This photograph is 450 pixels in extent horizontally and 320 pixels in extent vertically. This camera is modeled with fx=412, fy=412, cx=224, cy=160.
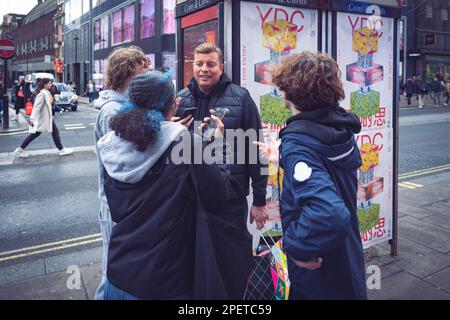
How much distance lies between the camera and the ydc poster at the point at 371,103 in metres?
3.86

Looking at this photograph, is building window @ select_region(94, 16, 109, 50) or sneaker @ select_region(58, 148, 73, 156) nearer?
sneaker @ select_region(58, 148, 73, 156)

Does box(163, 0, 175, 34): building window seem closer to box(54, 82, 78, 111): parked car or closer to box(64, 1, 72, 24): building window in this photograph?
box(54, 82, 78, 111): parked car

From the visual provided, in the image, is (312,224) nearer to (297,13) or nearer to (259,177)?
(259,177)

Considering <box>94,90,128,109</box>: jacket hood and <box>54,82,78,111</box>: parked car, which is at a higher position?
<box>54,82,78,111</box>: parked car

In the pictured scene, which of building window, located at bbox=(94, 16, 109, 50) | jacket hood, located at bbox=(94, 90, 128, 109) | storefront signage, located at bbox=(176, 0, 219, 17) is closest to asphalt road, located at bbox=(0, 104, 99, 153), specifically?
storefront signage, located at bbox=(176, 0, 219, 17)

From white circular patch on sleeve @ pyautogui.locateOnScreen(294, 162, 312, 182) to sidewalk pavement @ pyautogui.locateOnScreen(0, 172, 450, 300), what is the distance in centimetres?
212

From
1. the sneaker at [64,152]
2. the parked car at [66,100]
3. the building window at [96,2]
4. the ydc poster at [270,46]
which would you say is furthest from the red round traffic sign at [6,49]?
the building window at [96,2]

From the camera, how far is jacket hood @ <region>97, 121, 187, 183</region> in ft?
6.23

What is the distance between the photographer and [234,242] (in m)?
2.10

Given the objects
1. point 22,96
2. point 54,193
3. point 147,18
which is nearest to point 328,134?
point 54,193

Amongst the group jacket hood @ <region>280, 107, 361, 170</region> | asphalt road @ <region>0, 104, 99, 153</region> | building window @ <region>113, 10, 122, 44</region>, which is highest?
building window @ <region>113, 10, 122, 44</region>

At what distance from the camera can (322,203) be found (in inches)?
70.0

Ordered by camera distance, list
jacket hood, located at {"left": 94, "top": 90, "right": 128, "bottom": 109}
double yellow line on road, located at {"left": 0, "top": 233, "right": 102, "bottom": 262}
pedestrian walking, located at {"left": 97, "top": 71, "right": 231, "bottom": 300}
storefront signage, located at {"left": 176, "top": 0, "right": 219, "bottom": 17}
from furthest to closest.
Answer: double yellow line on road, located at {"left": 0, "top": 233, "right": 102, "bottom": 262}, storefront signage, located at {"left": 176, "top": 0, "right": 219, "bottom": 17}, jacket hood, located at {"left": 94, "top": 90, "right": 128, "bottom": 109}, pedestrian walking, located at {"left": 97, "top": 71, "right": 231, "bottom": 300}
